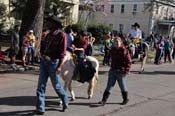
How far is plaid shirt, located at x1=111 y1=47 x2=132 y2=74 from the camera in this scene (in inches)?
405

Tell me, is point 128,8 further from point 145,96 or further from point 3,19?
point 145,96

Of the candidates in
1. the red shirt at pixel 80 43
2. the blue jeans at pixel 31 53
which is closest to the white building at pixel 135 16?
the blue jeans at pixel 31 53

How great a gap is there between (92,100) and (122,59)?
56.1 inches

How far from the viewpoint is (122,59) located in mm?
10297

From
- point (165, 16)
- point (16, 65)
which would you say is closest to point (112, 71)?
point (16, 65)

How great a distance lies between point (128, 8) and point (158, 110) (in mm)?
64592

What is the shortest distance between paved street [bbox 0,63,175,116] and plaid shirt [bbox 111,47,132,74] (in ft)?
2.92

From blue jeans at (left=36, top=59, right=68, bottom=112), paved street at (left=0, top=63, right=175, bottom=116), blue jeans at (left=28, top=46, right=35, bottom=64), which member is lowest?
paved street at (left=0, top=63, right=175, bottom=116)

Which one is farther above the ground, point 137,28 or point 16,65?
point 137,28

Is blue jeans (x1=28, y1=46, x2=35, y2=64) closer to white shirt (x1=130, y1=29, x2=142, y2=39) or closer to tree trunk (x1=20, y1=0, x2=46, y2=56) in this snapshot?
tree trunk (x1=20, y1=0, x2=46, y2=56)

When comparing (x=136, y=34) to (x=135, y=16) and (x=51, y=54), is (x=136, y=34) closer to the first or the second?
(x=51, y=54)

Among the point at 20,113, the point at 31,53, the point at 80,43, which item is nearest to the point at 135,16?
the point at 31,53

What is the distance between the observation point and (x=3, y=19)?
115 feet

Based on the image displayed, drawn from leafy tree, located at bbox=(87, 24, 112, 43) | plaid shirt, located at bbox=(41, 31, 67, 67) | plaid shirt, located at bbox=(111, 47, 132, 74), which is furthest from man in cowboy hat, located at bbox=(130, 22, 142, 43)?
leafy tree, located at bbox=(87, 24, 112, 43)
